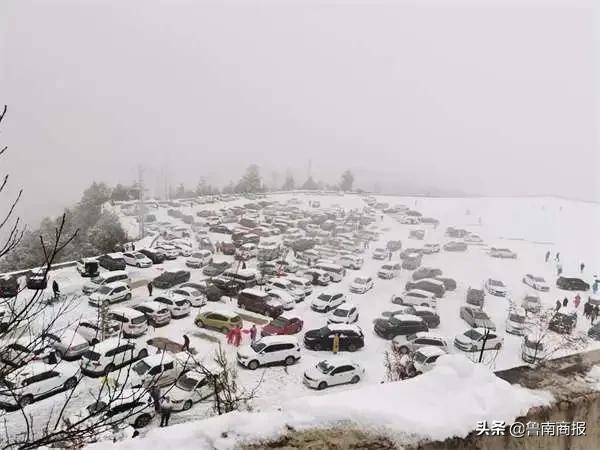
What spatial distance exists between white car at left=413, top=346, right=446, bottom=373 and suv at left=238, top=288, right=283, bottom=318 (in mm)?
6268

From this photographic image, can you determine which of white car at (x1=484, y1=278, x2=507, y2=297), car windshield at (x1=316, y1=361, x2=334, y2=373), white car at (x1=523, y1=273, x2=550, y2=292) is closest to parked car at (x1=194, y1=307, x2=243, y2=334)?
car windshield at (x1=316, y1=361, x2=334, y2=373)

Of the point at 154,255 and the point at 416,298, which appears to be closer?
the point at 416,298

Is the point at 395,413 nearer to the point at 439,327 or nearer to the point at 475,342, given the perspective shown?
the point at 475,342

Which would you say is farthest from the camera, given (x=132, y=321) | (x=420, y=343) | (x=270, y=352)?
(x=132, y=321)

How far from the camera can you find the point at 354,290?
2280 cm

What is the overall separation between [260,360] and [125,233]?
2179cm

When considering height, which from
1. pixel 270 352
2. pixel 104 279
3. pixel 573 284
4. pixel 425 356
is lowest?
pixel 573 284

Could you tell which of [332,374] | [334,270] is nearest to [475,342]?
[332,374]

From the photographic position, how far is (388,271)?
25531 millimetres

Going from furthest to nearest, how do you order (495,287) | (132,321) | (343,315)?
(495,287) → (343,315) → (132,321)

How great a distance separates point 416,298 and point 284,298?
6117 mm

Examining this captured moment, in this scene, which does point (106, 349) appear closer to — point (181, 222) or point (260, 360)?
point (260, 360)

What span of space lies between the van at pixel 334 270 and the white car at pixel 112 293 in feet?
32.8

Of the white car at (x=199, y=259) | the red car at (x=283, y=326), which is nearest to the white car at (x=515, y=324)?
the red car at (x=283, y=326)
